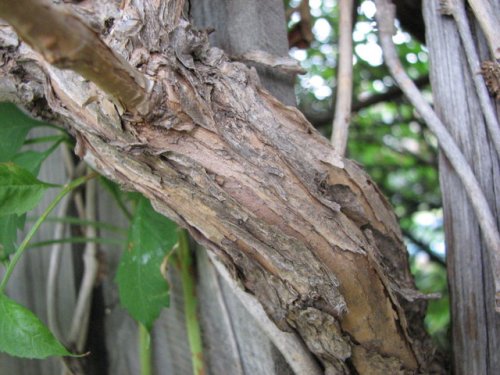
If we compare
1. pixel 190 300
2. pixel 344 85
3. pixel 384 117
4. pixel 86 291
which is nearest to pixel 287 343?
pixel 190 300

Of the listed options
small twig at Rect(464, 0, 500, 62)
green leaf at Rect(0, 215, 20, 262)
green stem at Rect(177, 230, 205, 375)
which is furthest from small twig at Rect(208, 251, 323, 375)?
small twig at Rect(464, 0, 500, 62)

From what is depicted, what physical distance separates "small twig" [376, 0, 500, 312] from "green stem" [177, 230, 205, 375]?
0.35 metres

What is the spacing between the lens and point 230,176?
524 millimetres

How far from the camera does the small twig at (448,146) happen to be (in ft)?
1.96

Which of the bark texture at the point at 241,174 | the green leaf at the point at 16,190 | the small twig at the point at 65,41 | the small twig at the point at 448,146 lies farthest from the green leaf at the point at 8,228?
the small twig at the point at 448,146

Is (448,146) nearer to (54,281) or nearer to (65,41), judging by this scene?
(65,41)

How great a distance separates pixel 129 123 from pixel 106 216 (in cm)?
51

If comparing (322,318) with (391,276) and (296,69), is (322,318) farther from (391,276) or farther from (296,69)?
(296,69)

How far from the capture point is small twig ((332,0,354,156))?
70cm

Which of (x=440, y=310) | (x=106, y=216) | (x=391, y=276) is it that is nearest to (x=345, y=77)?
(x=391, y=276)

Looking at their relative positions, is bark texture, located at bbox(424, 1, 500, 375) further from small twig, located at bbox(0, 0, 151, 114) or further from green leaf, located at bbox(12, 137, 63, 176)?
green leaf, located at bbox(12, 137, 63, 176)

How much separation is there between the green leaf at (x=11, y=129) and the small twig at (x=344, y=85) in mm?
412

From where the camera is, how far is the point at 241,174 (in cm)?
53

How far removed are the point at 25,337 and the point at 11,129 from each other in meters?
0.30
